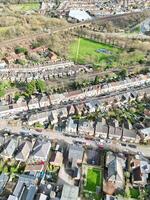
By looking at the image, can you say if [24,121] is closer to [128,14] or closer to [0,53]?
[0,53]

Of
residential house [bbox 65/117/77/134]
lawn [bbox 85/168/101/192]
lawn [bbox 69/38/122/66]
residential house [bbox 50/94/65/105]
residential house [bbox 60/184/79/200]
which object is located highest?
lawn [bbox 69/38/122/66]

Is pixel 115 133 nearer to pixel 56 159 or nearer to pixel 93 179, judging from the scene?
pixel 93 179

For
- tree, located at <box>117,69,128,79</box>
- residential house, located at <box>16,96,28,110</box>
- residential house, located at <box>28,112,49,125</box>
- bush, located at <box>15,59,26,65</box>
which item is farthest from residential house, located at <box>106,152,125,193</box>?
bush, located at <box>15,59,26,65</box>

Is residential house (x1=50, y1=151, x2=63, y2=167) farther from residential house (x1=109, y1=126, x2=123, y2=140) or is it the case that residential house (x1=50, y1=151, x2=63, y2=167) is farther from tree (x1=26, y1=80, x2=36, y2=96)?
tree (x1=26, y1=80, x2=36, y2=96)

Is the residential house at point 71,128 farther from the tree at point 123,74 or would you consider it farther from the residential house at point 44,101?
the tree at point 123,74

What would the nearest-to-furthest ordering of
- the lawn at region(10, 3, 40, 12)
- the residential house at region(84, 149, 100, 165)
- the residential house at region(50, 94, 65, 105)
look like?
the residential house at region(84, 149, 100, 165) < the residential house at region(50, 94, 65, 105) < the lawn at region(10, 3, 40, 12)

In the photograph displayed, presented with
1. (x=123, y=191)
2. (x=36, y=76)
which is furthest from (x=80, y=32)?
(x=123, y=191)
